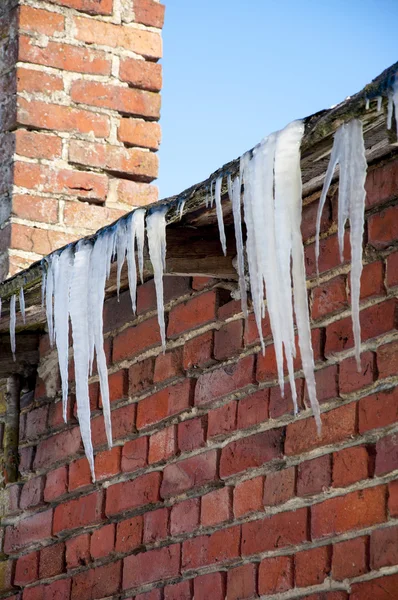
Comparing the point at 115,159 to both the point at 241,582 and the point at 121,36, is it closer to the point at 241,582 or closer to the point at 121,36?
the point at 121,36

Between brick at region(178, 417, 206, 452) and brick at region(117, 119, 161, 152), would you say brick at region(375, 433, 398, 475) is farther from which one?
brick at region(117, 119, 161, 152)

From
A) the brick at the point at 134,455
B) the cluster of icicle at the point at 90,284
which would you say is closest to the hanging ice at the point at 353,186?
the cluster of icicle at the point at 90,284

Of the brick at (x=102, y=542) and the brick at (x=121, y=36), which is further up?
the brick at (x=121, y=36)

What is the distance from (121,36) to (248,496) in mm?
1992

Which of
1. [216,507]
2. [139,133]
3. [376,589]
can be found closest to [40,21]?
[139,133]

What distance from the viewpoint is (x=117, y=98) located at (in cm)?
419

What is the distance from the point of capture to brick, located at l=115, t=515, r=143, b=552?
3271 millimetres

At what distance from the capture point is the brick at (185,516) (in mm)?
3082

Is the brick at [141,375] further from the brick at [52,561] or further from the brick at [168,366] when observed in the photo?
the brick at [52,561]

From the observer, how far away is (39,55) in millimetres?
4148

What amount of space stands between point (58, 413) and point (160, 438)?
0.56 metres

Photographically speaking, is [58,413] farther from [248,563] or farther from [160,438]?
[248,563]

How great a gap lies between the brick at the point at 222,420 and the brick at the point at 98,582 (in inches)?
20.3

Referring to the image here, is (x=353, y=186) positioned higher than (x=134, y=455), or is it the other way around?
(x=353, y=186)
